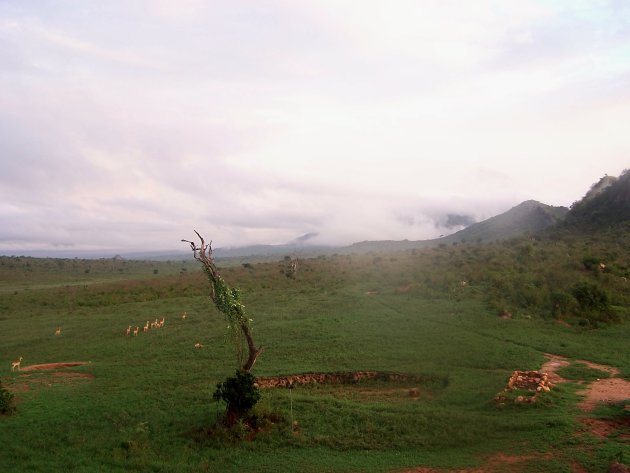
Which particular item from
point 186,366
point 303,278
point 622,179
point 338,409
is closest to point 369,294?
point 303,278

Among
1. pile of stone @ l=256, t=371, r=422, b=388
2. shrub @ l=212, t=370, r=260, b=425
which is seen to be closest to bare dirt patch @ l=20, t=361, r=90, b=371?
pile of stone @ l=256, t=371, r=422, b=388

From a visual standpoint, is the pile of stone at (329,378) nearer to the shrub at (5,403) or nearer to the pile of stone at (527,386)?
the pile of stone at (527,386)

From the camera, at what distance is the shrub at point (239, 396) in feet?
48.5

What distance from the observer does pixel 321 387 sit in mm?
19516

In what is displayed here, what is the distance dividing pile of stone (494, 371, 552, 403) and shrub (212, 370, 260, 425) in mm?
8555

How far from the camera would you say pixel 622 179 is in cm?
6650

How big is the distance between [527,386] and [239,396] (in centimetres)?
1039

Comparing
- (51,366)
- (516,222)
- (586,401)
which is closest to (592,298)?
(586,401)

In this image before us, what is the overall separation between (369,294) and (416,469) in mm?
25669

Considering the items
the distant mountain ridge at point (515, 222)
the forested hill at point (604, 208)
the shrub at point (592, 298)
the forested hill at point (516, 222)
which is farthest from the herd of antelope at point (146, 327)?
the forested hill at point (516, 222)

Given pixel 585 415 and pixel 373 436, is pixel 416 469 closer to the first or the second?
pixel 373 436

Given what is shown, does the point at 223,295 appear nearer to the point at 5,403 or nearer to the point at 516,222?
the point at 5,403

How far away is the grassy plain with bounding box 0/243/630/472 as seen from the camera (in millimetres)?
13016

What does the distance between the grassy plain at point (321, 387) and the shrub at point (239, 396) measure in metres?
0.83
